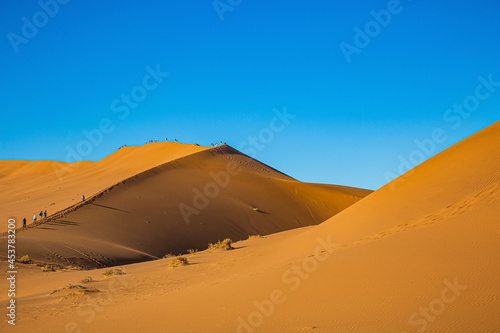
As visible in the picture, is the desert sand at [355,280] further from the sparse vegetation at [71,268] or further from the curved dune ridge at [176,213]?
the curved dune ridge at [176,213]

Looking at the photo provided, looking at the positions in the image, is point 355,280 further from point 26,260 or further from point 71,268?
point 26,260

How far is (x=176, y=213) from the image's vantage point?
33.5 metres

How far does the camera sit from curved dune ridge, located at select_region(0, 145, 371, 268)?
22.9 metres

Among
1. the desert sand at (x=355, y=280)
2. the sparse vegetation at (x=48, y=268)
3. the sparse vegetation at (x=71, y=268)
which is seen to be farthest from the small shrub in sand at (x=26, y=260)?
the sparse vegetation at (x=71, y=268)

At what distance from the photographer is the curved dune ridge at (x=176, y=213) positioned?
903 inches

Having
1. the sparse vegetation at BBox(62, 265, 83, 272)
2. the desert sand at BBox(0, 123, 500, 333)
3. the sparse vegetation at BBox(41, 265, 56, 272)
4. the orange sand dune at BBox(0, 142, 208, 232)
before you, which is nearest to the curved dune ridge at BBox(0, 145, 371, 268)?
the sparse vegetation at BBox(62, 265, 83, 272)

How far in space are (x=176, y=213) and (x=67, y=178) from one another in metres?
28.5

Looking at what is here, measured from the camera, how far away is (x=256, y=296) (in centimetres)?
835

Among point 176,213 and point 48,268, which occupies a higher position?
point 176,213

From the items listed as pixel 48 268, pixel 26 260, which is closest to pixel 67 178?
pixel 26 260

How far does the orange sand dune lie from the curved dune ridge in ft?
14.2

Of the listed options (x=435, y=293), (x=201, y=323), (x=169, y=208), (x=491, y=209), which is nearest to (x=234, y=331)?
(x=201, y=323)

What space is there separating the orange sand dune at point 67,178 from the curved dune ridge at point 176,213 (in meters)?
4.33

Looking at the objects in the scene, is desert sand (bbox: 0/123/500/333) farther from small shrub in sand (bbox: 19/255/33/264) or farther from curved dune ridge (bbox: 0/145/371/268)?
curved dune ridge (bbox: 0/145/371/268)
